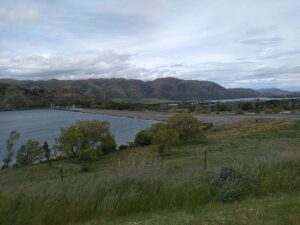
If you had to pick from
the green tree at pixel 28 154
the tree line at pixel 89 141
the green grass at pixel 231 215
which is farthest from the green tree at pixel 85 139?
the green grass at pixel 231 215

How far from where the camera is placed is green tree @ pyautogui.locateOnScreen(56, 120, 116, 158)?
2461 inches

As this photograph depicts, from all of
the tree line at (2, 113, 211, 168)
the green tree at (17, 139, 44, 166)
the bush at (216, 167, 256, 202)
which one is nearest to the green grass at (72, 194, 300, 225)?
the bush at (216, 167, 256, 202)

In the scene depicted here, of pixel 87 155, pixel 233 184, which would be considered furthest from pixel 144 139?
pixel 233 184

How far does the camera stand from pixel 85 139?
64.6 m

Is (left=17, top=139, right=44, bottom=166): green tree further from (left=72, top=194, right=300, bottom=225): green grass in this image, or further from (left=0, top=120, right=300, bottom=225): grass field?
(left=72, top=194, right=300, bottom=225): green grass

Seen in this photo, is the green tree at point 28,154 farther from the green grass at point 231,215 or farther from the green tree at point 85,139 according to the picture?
the green grass at point 231,215

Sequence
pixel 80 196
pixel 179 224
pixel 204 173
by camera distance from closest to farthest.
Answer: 1. pixel 179 224
2. pixel 80 196
3. pixel 204 173

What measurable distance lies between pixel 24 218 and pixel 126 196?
165 centimetres

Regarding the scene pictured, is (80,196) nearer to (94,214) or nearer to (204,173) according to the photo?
(94,214)

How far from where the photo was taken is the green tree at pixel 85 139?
62.5m

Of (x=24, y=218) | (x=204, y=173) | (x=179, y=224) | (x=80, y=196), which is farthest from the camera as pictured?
(x=204, y=173)

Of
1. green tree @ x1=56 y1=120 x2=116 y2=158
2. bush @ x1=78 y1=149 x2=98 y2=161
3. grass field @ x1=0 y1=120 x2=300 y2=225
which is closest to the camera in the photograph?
grass field @ x1=0 y1=120 x2=300 y2=225

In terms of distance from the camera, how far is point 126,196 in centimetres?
672

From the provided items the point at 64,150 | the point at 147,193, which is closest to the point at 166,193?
the point at 147,193
